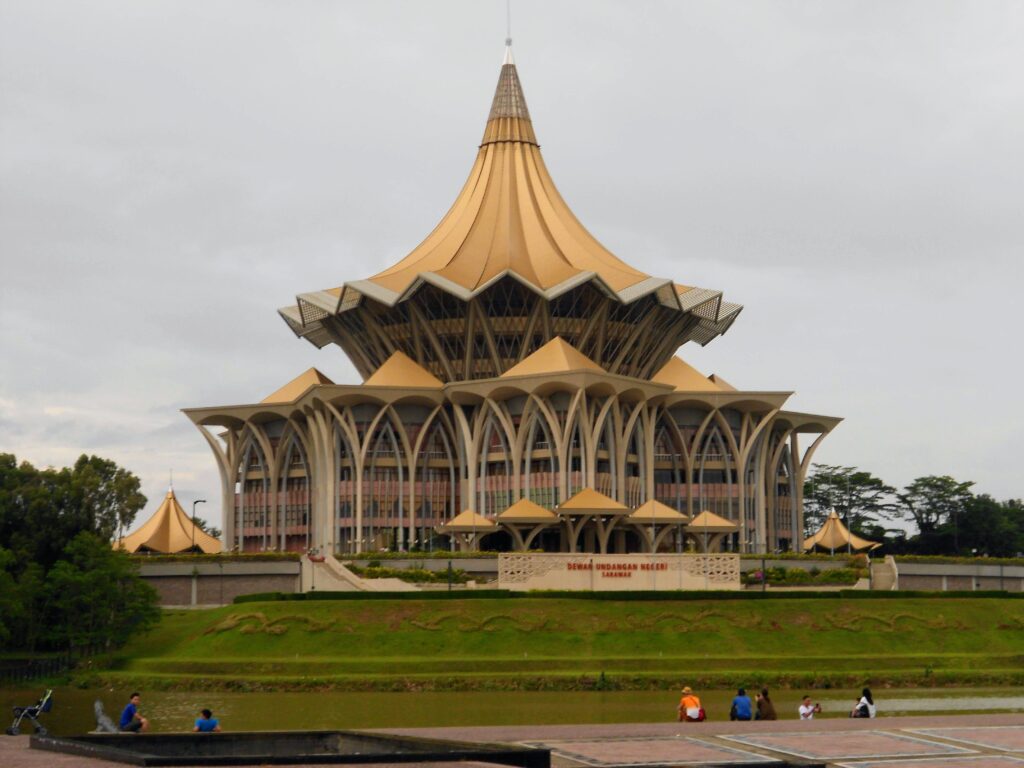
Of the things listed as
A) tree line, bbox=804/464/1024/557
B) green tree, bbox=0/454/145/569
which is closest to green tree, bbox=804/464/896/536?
tree line, bbox=804/464/1024/557

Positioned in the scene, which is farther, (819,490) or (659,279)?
(819,490)

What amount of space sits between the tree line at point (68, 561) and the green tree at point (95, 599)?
36 millimetres

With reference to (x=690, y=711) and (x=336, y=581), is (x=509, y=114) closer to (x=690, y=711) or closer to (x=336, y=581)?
(x=336, y=581)

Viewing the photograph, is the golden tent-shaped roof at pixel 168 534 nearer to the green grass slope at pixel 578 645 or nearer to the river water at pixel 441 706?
the green grass slope at pixel 578 645

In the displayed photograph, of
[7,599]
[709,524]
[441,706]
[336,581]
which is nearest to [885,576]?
[709,524]

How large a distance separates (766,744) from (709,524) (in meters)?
50.7

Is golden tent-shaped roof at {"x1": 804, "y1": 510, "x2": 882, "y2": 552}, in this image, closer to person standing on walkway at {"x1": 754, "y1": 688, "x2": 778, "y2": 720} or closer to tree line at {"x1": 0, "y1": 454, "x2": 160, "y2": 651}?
tree line at {"x1": 0, "y1": 454, "x2": 160, "y2": 651}

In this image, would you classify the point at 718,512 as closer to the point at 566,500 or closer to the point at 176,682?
the point at 566,500

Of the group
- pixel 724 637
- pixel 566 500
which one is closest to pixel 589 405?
pixel 566 500

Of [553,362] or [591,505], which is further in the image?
[553,362]

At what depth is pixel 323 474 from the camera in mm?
80000

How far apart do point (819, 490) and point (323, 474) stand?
5547 centimetres

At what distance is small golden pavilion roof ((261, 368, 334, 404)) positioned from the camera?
83562 mm

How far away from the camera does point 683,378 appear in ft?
271
